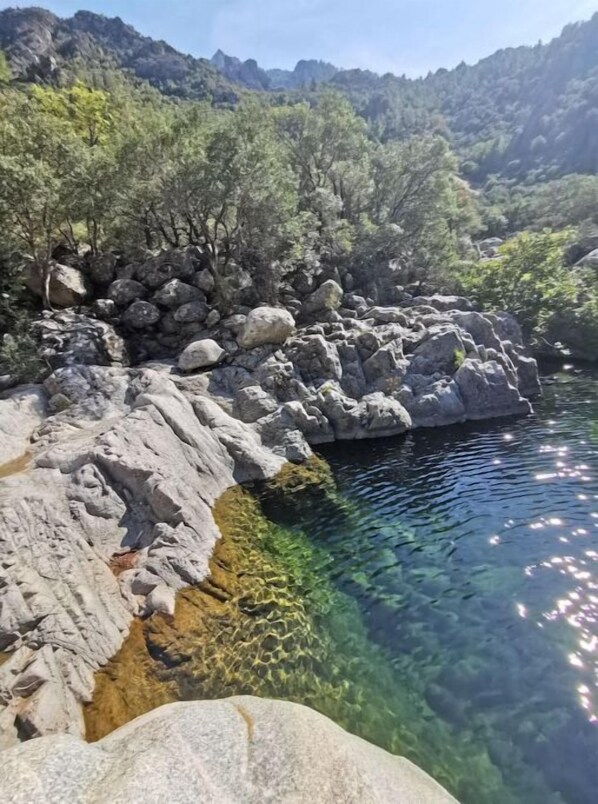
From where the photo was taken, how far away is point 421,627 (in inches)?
514

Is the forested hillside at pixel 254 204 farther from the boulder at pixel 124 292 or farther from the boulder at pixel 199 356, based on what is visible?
the boulder at pixel 199 356

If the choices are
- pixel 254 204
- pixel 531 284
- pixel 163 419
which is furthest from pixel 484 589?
pixel 531 284

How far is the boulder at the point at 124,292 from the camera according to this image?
35656 mm

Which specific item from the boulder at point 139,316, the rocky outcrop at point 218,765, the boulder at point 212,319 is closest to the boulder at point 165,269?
the boulder at point 139,316

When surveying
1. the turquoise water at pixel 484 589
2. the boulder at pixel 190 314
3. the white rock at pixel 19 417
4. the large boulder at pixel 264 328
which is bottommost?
the turquoise water at pixel 484 589

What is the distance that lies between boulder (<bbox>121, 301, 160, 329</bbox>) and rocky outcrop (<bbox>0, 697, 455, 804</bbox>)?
1227 inches

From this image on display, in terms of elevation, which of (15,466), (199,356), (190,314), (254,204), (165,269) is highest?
(254,204)

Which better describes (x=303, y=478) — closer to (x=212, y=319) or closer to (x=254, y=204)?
(x=212, y=319)

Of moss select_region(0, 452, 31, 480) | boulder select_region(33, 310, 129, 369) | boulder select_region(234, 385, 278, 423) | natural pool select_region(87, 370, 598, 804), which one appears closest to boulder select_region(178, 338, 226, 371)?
boulder select_region(234, 385, 278, 423)

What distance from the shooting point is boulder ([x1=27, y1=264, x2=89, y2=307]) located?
32.6 metres

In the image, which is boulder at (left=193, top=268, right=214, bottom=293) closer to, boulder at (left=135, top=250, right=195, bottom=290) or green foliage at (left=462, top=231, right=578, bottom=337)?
boulder at (left=135, top=250, right=195, bottom=290)

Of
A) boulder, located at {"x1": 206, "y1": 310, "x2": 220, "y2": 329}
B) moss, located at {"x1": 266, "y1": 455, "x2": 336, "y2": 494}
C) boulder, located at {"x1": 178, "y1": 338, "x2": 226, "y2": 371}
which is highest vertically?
boulder, located at {"x1": 206, "y1": 310, "x2": 220, "y2": 329}

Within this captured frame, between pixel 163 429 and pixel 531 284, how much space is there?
138 ft

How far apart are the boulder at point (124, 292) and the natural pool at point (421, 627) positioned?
23.0m
